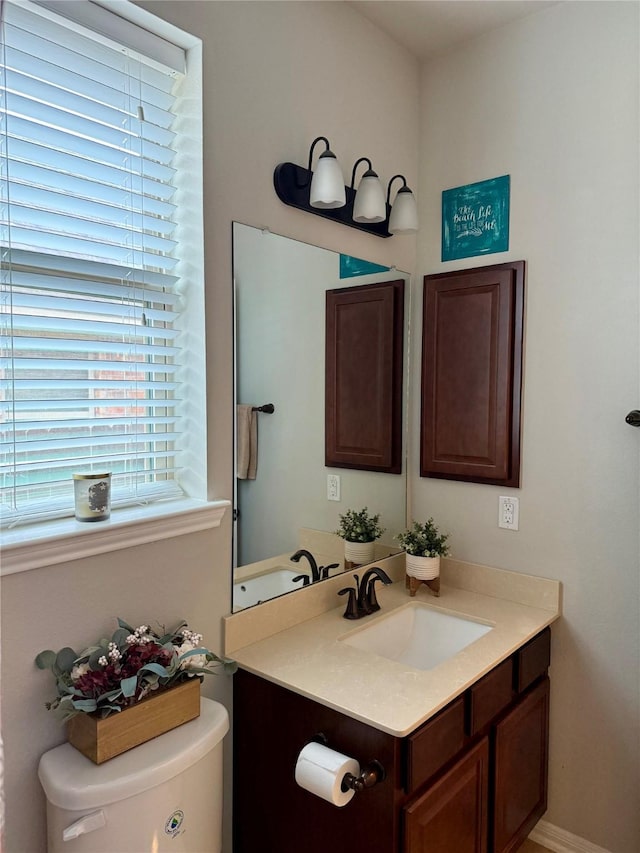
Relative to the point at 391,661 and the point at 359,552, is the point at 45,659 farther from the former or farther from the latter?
the point at 359,552

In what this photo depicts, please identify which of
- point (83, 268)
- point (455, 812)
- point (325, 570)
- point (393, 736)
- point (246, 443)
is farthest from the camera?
point (325, 570)

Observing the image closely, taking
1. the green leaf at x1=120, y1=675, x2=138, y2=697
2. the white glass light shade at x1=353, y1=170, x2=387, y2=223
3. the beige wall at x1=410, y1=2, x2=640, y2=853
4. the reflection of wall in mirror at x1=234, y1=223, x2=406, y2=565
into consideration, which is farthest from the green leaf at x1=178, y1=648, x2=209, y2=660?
the white glass light shade at x1=353, y1=170, x2=387, y2=223

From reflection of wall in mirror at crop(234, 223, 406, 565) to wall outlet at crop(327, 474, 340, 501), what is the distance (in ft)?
0.06

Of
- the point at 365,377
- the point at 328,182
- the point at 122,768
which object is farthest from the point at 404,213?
the point at 122,768

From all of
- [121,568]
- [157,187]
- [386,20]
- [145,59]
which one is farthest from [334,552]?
[386,20]

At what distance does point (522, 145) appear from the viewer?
6.63ft

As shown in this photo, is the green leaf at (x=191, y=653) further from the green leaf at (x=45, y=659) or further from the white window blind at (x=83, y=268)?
the white window blind at (x=83, y=268)

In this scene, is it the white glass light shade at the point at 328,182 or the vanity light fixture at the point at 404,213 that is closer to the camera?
the white glass light shade at the point at 328,182

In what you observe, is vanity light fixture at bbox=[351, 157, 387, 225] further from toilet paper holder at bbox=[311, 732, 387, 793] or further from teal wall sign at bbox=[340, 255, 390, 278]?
toilet paper holder at bbox=[311, 732, 387, 793]

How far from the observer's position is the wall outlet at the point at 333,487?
2027mm

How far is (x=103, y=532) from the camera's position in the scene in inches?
51.6

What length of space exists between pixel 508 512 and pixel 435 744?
917 mm

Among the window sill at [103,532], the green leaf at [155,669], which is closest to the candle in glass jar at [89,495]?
the window sill at [103,532]

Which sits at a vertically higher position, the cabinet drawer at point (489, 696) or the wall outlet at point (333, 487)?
the wall outlet at point (333, 487)
